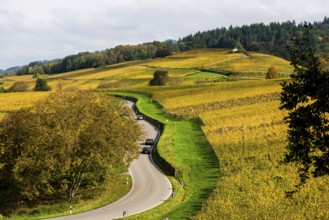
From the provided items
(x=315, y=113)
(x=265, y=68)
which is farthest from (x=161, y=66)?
(x=315, y=113)

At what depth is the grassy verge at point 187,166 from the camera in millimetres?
31516

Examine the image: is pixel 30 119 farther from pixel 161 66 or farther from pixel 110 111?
pixel 161 66

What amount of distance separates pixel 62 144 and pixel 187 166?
13039 mm

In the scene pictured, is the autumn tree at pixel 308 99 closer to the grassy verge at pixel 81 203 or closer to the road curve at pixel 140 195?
the road curve at pixel 140 195

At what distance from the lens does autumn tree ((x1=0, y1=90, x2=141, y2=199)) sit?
3566 cm

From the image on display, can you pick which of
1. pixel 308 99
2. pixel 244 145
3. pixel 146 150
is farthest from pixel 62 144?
pixel 308 99

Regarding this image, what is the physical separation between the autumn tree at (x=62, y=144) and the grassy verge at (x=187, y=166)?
580cm

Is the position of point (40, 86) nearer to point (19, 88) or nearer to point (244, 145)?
point (19, 88)

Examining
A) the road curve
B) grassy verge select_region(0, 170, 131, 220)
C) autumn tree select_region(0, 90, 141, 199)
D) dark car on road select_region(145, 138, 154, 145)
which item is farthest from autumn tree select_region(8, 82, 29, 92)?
grassy verge select_region(0, 170, 131, 220)

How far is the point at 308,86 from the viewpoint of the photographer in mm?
16672

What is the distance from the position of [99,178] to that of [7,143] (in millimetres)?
9129

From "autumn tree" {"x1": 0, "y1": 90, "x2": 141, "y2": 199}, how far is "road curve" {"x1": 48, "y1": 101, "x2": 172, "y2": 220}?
2.90 meters

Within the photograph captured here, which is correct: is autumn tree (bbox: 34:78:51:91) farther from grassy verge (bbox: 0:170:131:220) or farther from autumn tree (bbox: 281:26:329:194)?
autumn tree (bbox: 281:26:329:194)

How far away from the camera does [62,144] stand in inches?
1412
